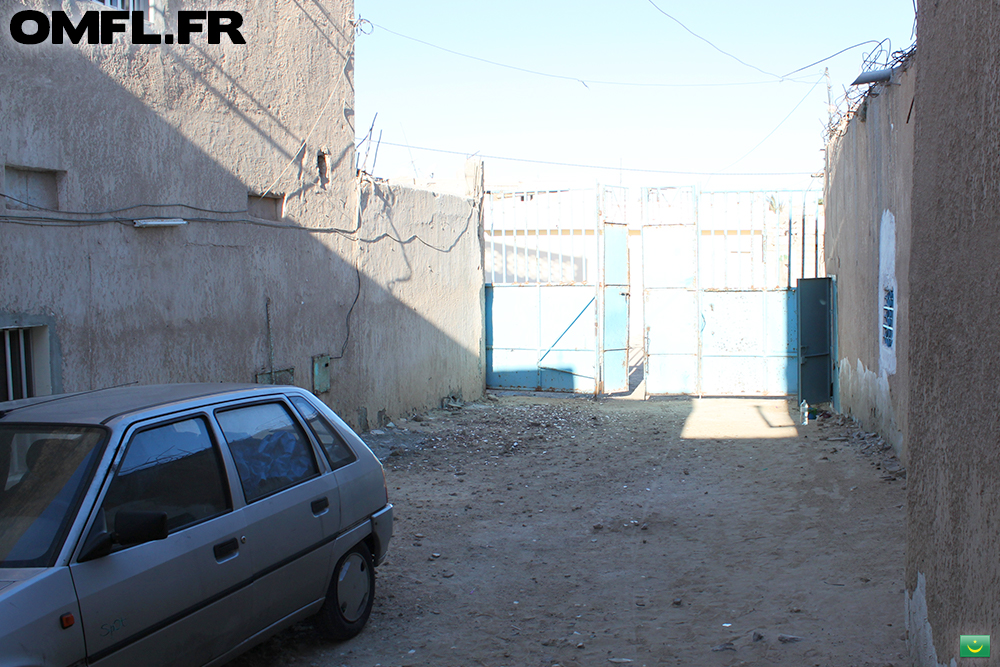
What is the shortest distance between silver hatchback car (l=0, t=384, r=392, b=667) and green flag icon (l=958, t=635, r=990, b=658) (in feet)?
9.64

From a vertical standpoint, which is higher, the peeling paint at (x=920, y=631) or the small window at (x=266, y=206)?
the small window at (x=266, y=206)

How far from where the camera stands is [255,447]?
3963 millimetres

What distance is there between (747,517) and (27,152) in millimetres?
6967

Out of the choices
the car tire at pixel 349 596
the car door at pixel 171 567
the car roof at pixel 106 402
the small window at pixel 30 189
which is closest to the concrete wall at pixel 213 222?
the small window at pixel 30 189

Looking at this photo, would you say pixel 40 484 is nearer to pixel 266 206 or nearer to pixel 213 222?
pixel 213 222

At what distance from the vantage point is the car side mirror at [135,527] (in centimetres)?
298

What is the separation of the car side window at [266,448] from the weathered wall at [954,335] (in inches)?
118

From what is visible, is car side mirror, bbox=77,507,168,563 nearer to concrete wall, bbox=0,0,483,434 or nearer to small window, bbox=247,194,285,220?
concrete wall, bbox=0,0,483,434

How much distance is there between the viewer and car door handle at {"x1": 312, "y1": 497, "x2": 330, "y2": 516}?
4.16 m

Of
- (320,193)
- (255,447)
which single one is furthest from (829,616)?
(320,193)

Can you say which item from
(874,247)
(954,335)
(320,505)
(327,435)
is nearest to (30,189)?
(327,435)

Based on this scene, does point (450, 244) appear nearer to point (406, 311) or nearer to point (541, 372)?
point (406, 311)

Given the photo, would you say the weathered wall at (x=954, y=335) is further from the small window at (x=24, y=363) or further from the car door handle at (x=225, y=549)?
the small window at (x=24, y=363)

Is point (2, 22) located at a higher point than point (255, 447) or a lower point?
higher
